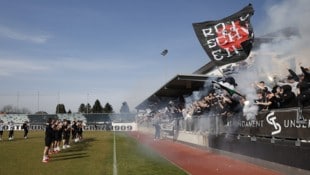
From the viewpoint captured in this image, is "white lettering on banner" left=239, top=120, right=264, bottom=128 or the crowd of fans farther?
"white lettering on banner" left=239, top=120, right=264, bottom=128

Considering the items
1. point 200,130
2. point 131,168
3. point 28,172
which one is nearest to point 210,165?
point 131,168

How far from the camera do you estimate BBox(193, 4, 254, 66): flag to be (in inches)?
628

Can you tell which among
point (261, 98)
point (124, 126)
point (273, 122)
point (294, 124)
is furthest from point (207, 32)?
point (124, 126)

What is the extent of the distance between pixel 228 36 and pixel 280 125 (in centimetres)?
489

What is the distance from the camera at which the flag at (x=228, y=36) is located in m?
16.0

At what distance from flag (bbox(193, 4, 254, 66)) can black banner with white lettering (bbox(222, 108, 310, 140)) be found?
251 cm

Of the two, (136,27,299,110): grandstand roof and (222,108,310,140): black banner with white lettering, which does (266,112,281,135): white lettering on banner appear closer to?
(222,108,310,140): black banner with white lettering

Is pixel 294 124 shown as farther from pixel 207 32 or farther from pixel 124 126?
pixel 124 126

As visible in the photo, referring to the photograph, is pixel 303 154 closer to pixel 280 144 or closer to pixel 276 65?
pixel 280 144

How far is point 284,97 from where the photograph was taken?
13.7 m

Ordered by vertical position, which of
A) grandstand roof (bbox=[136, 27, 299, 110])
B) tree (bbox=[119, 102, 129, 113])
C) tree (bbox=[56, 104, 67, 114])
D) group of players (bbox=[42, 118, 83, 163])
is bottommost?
group of players (bbox=[42, 118, 83, 163])

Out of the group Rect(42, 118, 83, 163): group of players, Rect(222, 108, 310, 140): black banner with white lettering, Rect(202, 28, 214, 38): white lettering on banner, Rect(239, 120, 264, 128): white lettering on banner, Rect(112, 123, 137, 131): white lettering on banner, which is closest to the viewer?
Rect(222, 108, 310, 140): black banner with white lettering

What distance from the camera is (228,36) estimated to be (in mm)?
17062

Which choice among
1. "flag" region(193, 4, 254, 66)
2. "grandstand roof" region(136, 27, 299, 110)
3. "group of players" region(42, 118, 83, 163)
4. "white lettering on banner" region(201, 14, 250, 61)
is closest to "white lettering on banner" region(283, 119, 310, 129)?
"grandstand roof" region(136, 27, 299, 110)
